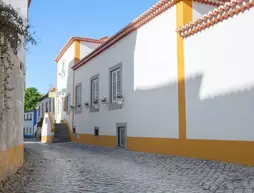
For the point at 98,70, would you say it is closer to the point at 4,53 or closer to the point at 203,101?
the point at 203,101

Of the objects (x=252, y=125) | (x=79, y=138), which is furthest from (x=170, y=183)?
(x=79, y=138)

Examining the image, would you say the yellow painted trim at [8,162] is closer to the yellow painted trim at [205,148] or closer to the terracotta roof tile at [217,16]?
the yellow painted trim at [205,148]

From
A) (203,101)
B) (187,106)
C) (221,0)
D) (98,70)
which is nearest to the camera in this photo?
A: (203,101)

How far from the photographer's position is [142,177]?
6293 mm

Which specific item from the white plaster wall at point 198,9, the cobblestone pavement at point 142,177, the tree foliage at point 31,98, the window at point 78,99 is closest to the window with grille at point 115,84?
the white plaster wall at point 198,9

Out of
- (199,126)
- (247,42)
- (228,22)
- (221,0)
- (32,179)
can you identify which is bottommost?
(32,179)

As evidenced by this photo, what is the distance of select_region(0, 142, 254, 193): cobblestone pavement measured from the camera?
17.1 feet

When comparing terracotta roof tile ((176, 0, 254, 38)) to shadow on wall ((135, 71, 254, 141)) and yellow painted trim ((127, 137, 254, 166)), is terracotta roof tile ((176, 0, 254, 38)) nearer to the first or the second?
shadow on wall ((135, 71, 254, 141))

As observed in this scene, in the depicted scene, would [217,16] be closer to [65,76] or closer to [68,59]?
[68,59]

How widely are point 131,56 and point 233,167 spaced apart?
666 cm

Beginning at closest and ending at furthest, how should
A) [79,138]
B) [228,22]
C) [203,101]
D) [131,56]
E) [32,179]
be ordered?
1. [32,179]
2. [228,22]
3. [203,101]
4. [131,56]
5. [79,138]

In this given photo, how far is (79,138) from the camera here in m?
18.0

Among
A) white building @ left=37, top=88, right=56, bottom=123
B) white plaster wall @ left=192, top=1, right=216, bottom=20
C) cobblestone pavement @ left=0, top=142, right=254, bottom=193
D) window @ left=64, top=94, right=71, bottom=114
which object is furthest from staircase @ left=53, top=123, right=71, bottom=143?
white plaster wall @ left=192, top=1, right=216, bottom=20

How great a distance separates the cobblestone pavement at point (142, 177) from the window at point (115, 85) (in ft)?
17.0
